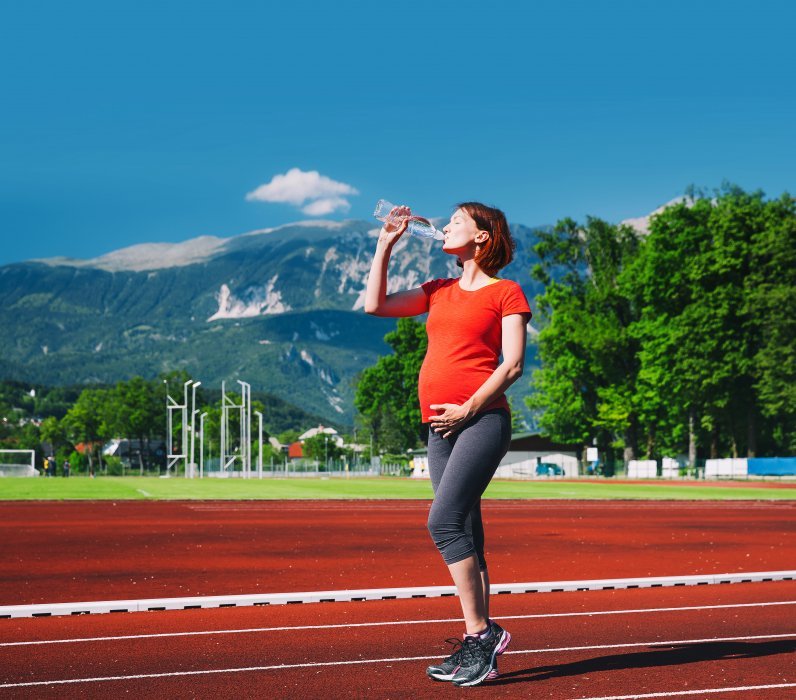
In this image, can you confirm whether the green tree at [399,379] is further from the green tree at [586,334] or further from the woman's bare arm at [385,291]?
the woman's bare arm at [385,291]

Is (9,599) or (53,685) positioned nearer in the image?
(53,685)

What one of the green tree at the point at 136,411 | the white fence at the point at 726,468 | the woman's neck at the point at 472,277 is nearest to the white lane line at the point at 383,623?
the woman's neck at the point at 472,277

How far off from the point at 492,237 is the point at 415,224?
0.44 meters

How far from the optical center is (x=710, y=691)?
A: 17.1ft

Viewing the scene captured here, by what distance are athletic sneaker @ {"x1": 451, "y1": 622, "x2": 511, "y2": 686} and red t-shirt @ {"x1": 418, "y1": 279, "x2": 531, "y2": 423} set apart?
1.15m

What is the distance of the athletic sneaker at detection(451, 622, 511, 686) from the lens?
5312 mm

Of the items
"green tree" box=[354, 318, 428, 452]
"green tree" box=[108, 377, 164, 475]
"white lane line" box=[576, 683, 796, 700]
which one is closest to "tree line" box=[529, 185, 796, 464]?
"green tree" box=[354, 318, 428, 452]

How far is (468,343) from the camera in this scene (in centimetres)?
550

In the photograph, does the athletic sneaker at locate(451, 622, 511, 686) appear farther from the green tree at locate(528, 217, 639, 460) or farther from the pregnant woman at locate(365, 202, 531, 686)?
the green tree at locate(528, 217, 639, 460)

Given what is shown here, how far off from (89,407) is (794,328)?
9041cm

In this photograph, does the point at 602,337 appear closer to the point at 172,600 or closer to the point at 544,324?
the point at 544,324

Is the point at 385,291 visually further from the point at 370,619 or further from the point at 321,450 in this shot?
the point at 321,450

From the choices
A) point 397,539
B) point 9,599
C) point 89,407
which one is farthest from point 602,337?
point 89,407

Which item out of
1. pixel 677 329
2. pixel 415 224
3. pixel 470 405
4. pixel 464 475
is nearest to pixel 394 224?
pixel 415 224
